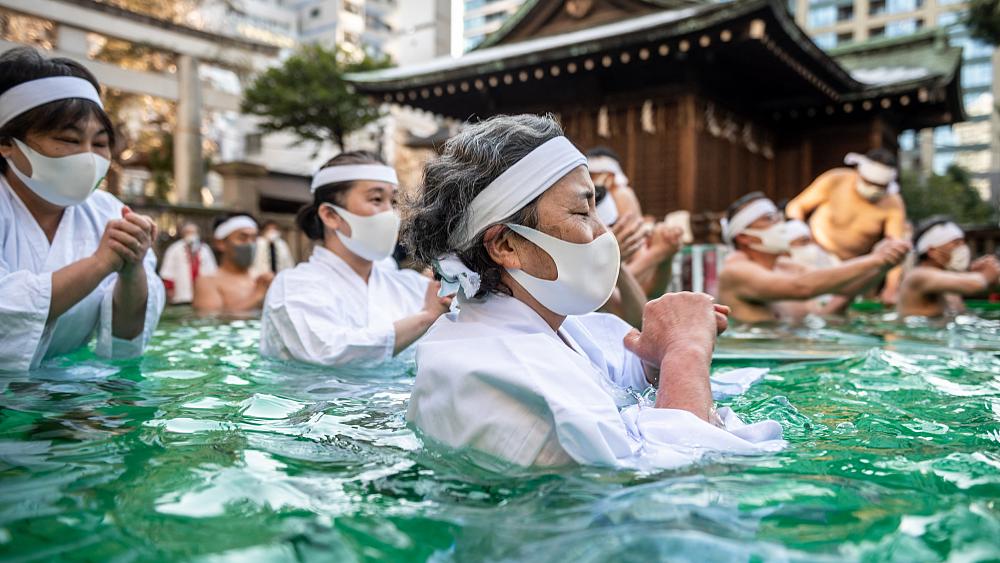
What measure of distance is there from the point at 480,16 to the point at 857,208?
81940 millimetres

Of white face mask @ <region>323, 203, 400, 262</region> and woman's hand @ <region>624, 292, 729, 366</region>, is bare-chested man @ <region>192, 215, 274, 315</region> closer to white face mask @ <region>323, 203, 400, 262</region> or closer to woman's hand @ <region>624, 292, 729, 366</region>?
white face mask @ <region>323, 203, 400, 262</region>

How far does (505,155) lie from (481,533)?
3.45 ft

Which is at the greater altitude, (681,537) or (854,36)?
(854,36)

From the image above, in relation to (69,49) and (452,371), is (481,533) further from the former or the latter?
(69,49)

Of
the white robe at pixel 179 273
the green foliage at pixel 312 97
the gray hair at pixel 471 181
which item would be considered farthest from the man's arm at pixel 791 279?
the green foliage at pixel 312 97

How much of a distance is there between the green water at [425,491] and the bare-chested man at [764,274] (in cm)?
282

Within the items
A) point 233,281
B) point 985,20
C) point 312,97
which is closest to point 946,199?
point 985,20

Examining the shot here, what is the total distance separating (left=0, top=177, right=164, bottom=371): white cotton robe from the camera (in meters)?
3.11

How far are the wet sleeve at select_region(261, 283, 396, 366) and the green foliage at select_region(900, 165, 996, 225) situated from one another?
32.0 metres

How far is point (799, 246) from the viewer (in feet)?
25.3

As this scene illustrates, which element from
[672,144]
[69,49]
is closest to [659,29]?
[672,144]

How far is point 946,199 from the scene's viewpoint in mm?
33719

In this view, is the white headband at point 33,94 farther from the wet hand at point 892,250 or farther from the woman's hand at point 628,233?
the wet hand at point 892,250

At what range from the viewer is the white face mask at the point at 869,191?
32.7ft
